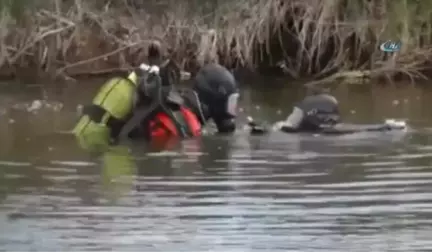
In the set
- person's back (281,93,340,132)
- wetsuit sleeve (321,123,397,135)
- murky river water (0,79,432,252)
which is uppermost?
person's back (281,93,340,132)

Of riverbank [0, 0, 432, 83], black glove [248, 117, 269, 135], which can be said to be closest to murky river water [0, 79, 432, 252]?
black glove [248, 117, 269, 135]

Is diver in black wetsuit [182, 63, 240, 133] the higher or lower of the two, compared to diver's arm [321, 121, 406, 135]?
higher

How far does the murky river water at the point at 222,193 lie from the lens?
525cm

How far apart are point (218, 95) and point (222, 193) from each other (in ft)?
6.42

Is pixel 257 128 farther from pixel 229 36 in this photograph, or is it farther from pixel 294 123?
pixel 229 36

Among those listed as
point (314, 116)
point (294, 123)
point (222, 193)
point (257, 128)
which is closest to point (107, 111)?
point (257, 128)

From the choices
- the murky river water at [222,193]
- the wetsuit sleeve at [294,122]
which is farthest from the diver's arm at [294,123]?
the murky river water at [222,193]

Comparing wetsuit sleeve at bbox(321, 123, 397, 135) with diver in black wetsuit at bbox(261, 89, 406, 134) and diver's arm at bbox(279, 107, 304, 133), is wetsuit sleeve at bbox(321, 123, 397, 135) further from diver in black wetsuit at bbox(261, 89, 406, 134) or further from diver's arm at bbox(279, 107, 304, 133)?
diver's arm at bbox(279, 107, 304, 133)

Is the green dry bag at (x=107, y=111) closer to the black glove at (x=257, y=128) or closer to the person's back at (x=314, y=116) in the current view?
A: the black glove at (x=257, y=128)

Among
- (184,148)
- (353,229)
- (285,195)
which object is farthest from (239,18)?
(353,229)

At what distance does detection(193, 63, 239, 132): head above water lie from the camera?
26.5 feet

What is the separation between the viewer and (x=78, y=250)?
5066mm

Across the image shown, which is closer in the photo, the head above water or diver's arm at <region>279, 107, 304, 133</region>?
the head above water

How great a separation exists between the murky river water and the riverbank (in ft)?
11.5
